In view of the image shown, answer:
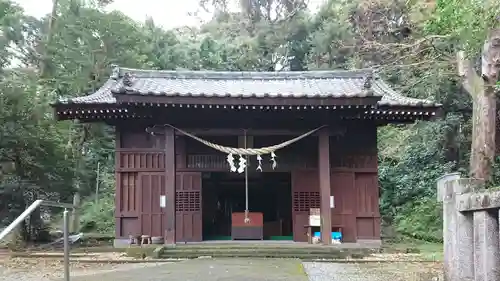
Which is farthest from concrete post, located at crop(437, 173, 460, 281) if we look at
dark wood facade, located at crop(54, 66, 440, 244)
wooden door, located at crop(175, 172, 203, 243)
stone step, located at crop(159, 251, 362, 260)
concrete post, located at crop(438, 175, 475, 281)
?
wooden door, located at crop(175, 172, 203, 243)

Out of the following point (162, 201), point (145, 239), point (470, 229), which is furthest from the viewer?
point (162, 201)

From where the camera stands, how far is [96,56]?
68.2ft

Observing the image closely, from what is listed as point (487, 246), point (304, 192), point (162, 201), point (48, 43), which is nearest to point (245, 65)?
point (48, 43)

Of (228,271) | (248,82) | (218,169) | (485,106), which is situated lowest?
(228,271)

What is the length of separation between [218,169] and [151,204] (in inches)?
79.1

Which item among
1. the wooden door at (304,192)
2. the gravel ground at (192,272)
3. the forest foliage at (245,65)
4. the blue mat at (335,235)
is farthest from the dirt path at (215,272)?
the forest foliage at (245,65)

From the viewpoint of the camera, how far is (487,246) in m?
4.40

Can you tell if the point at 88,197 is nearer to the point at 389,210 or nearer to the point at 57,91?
the point at 57,91

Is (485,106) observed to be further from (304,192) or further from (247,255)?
(247,255)

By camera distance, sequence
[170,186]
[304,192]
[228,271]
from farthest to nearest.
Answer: [304,192] < [170,186] < [228,271]

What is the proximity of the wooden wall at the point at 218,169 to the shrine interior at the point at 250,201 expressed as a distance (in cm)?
151

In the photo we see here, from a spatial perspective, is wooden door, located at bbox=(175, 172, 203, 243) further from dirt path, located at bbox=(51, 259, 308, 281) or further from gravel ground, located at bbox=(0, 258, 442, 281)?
dirt path, located at bbox=(51, 259, 308, 281)

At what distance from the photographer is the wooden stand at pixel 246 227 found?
1279 centimetres

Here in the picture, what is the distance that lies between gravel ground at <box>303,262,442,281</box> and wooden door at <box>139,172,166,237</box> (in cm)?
445
